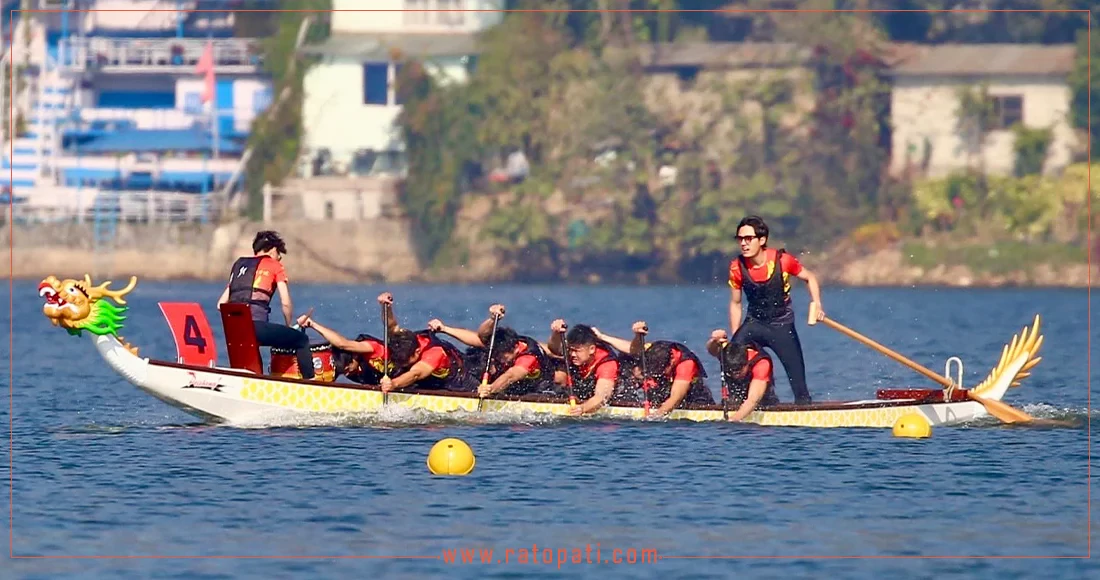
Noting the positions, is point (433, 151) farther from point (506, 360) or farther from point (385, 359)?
point (385, 359)

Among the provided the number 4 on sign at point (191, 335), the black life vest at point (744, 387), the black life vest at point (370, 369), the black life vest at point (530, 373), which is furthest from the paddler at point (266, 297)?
the black life vest at point (744, 387)

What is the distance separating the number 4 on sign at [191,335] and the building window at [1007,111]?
59.4 meters

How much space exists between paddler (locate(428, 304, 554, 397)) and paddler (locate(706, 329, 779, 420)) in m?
2.02

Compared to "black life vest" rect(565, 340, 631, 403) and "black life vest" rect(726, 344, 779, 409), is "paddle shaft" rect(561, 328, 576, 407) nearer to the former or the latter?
"black life vest" rect(565, 340, 631, 403)

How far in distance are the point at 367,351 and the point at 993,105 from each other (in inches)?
2325

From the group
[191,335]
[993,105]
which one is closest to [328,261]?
[993,105]

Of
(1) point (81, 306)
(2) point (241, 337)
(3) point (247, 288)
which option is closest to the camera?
(1) point (81, 306)

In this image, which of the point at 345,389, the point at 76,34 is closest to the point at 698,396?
the point at 345,389

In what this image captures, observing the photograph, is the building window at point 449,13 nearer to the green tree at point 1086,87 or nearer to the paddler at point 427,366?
the green tree at point 1086,87

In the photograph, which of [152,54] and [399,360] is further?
[152,54]

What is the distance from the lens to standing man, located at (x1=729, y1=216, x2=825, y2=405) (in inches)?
938

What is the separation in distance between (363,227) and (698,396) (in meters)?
53.2

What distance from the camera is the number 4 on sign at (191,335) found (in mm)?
23750

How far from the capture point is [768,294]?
23.9 meters
